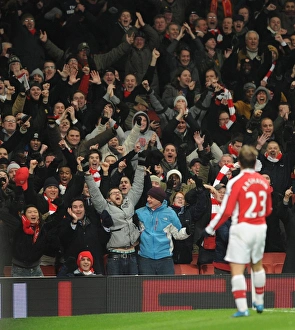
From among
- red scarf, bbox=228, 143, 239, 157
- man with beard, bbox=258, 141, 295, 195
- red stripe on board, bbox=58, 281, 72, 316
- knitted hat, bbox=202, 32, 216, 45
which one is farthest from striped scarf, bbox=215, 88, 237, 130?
red stripe on board, bbox=58, 281, 72, 316

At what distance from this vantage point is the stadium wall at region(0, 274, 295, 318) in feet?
54.3

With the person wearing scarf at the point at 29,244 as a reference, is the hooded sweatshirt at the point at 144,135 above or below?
above

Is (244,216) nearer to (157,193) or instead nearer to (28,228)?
(157,193)

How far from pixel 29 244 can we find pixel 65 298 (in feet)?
3.26

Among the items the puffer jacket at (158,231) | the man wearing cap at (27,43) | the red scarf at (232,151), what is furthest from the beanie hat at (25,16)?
the puffer jacket at (158,231)

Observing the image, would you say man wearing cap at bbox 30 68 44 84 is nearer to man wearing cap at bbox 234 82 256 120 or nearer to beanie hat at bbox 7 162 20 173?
beanie hat at bbox 7 162 20 173

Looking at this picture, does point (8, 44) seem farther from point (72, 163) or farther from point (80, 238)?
point (80, 238)

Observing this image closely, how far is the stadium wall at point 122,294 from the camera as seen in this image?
16547 mm

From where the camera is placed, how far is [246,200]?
13.6 m

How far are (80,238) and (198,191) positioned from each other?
7.01 feet

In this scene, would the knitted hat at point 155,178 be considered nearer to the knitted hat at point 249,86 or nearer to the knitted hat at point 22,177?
the knitted hat at point 22,177

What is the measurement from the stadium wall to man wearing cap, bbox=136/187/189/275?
57 centimetres

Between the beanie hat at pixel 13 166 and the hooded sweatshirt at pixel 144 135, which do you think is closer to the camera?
the beanie hat at pixel 13 166

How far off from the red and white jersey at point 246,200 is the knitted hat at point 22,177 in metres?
4.60
